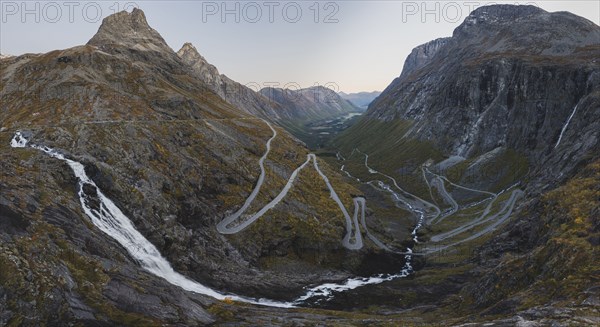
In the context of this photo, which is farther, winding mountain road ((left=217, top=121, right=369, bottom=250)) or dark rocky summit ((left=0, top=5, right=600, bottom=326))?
winding mountain road ((left=217, top=121, right=369, bottom=250))

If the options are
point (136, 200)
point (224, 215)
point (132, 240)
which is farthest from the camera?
point (224, 215)

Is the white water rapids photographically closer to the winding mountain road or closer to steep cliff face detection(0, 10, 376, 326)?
steep cliff face detection(0, 10, 376, 326)

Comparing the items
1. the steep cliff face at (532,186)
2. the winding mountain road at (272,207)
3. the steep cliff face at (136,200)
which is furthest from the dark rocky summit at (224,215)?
the winding mountain road at (272,207)

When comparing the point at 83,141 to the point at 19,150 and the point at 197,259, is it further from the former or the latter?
the point at 197,259

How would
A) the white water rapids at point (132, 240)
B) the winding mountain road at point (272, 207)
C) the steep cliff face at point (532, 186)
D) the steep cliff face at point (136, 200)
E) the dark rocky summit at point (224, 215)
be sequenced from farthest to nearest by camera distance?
the winding mountain road at point (272, 207) → the white water rapids at point (132, 240) → the steep cliff face at point (532, 186) → the dark rocky summit at point (224, 215) → the steep cliff face at point (136, 200)

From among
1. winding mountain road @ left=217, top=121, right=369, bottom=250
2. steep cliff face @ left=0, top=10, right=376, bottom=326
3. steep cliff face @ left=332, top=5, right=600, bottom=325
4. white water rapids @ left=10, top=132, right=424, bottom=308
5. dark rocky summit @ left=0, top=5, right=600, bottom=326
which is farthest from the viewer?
winding mountain road @ left=217, top=121, right=369, bottom=250

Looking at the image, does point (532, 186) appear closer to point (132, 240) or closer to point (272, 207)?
point (272, 207)

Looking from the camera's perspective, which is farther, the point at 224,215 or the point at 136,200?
the point at 224,215

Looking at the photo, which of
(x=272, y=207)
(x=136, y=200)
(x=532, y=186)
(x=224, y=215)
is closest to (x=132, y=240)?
(x=136, y=200)

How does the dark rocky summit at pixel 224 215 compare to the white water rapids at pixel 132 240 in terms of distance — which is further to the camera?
the white water rapids at pixel 132 240

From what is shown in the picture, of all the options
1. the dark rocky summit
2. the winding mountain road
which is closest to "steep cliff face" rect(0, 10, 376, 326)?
the dark rocky summit

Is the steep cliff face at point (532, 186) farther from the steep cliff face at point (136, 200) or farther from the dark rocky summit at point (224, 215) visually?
the steep cliff face at point (136, 200)
